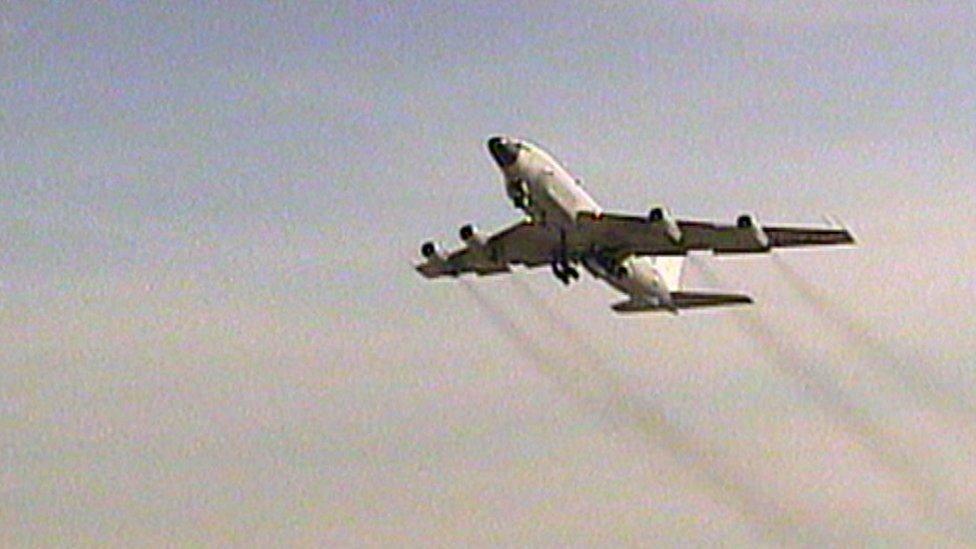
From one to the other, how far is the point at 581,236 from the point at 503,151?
6.93 m

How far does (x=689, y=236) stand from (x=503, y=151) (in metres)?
12.4

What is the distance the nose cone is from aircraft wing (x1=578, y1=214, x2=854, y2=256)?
5.60 meters

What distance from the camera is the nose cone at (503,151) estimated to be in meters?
180

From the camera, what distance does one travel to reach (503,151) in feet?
594

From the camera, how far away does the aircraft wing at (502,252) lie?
181875 millimetres

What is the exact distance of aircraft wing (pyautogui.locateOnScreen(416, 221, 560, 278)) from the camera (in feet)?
597

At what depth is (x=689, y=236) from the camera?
586 ft

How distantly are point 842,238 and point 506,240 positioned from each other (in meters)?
21.3

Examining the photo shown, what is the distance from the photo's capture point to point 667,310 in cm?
18938

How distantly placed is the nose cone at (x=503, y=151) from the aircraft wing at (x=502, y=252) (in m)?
3.95

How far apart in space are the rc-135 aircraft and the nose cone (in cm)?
6

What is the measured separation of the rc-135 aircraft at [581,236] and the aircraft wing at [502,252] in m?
0.06

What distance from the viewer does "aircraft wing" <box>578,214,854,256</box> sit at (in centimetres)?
17575

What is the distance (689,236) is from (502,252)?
1260 cm
